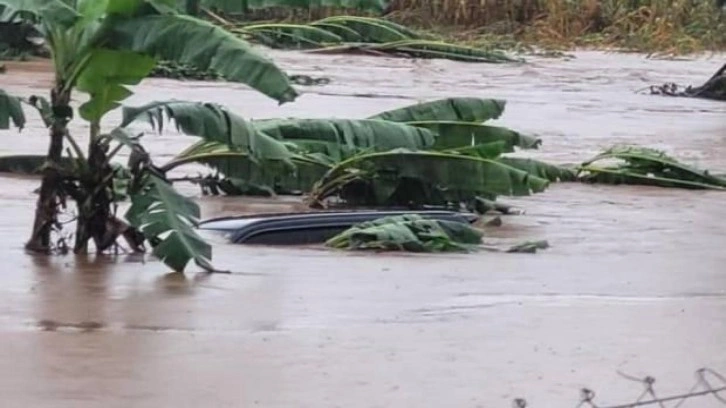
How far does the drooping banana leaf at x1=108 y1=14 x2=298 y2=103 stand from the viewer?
8.74 metres

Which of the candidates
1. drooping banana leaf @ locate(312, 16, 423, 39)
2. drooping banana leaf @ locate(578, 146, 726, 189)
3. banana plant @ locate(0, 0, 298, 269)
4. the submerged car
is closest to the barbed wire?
banana plant @ locate(0, 0, 298, 269)

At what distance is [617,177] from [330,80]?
10885 mm

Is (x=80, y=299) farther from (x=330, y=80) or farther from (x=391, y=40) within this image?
(x=391, y=40)

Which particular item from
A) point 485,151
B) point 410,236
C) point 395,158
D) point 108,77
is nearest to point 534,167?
point 485,151

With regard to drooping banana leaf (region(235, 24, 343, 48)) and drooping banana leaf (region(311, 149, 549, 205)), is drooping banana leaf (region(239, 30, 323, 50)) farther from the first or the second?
drooping banana leaf (region(311, 149, 549, 205))

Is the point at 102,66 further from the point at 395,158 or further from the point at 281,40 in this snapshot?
the point at 281,40

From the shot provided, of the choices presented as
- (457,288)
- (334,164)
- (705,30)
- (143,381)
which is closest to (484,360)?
(143,381)

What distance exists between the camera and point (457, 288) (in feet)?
29.3

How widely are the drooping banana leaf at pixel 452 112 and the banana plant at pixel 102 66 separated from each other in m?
3.20

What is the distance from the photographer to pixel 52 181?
9484 millimetres

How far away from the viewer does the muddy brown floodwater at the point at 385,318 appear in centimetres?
645

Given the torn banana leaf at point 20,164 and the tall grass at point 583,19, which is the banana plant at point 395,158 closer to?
the torn banana leaf at point 20,164

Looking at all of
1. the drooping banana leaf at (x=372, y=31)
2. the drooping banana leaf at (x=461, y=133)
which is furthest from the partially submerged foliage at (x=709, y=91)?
the drooping banana leaf at (x=461, y=133)

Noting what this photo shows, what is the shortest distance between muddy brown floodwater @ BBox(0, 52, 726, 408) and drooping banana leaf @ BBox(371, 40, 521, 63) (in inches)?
649
